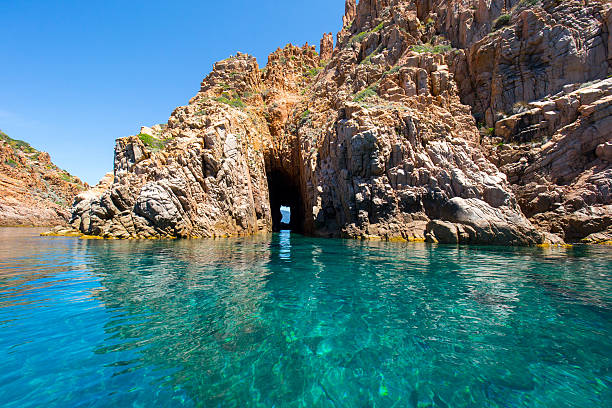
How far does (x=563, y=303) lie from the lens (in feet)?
27.7

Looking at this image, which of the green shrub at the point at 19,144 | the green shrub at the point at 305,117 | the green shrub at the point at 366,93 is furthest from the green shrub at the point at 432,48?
the green shrub at the point at 19,144

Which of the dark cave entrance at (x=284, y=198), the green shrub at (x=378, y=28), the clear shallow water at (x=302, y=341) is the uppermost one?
the green shrub at (x=378, y=28)

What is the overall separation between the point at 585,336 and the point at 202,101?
52642 millimetres

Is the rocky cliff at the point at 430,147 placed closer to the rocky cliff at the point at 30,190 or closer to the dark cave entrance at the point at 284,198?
the dark cave entrance at the point at 284,198

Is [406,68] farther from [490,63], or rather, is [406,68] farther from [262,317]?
[262,317]

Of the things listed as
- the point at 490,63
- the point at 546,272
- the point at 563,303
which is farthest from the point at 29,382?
the point at 490,63

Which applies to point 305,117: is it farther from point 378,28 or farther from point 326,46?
point 326,46

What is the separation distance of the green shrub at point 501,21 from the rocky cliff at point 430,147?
1.17ft

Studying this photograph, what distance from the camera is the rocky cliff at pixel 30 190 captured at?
54775mm

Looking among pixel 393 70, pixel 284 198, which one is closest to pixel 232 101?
pixel 284 198

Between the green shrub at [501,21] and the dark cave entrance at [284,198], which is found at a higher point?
the green shrub at [501,21]

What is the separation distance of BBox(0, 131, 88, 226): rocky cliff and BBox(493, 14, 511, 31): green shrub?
9479 centimetres

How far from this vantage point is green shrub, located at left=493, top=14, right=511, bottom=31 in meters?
40.2

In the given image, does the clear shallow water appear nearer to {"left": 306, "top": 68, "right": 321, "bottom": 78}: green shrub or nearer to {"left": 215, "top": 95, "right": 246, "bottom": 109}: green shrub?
{"left": 215, "top": 95, "right": 246, "bottom": 109}: green shrub
